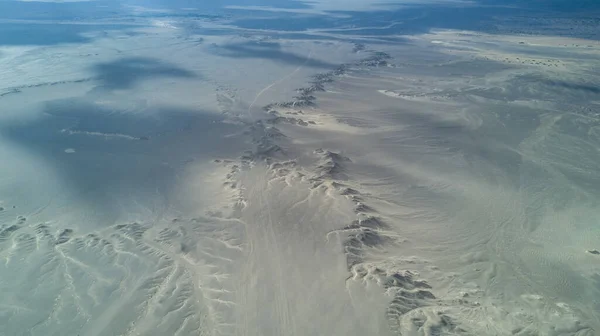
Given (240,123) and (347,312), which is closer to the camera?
(347,312)

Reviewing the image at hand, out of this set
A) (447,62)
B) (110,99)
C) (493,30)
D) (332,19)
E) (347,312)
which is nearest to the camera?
(347,312)

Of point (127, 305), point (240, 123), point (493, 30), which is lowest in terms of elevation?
point (127, 305)

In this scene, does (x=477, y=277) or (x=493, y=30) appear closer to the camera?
(x=477, y=277)

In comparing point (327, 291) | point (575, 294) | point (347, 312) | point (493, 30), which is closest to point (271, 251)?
point (327, 291)

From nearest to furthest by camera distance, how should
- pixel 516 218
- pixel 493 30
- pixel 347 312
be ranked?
pixel 347 312 < pixel 516 218 < pixel 493 30

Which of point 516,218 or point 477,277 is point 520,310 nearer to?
point 477,277

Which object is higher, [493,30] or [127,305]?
[493,30]

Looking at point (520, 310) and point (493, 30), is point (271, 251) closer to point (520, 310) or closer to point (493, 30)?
point (520, 310)

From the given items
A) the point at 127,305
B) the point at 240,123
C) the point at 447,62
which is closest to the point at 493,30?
the point at 447,62

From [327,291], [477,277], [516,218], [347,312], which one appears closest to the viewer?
[347,312]
